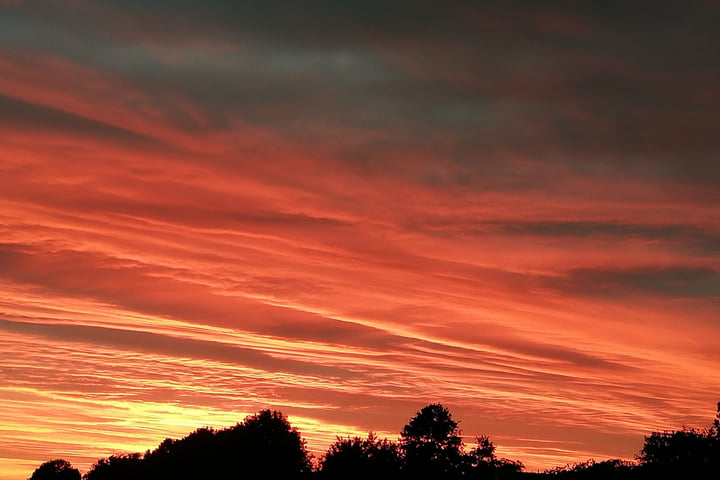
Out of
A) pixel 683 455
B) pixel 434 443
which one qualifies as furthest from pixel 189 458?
pixel 683 455

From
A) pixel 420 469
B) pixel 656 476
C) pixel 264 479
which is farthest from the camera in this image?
pixel 264 479

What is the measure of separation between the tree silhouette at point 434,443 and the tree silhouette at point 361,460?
14.1 feet

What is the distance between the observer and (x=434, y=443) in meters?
148

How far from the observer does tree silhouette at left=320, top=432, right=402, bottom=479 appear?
134 meters

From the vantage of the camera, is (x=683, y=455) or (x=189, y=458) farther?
(x=189, y=458)

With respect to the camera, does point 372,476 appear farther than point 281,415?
No

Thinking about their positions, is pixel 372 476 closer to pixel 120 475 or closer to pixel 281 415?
pixel 281 415

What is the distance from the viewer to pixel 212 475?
6147 inches

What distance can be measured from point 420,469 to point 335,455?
13853 mm

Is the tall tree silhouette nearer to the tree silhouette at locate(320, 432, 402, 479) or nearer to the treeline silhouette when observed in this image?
the treeline silhouette

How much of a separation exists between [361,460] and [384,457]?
4.05 m

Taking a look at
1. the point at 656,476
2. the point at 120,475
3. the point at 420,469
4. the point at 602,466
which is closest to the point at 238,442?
the point at 420,469

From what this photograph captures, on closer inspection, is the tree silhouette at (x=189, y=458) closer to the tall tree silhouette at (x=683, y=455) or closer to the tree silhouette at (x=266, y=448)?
the tree silhouette at (x=266, y=448)

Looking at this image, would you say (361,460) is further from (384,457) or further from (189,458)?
(189,458)
